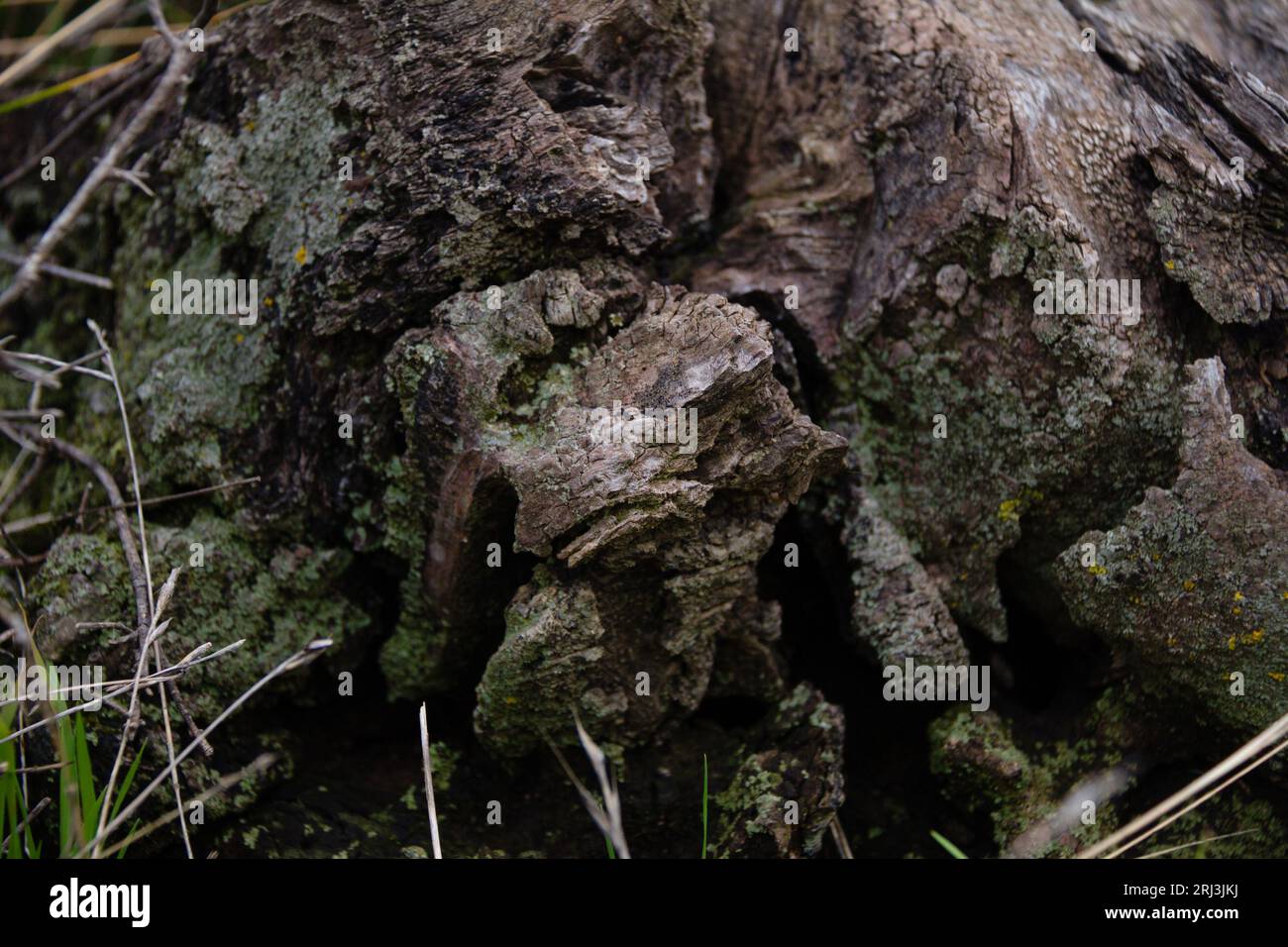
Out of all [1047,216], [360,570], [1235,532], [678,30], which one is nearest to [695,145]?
[678,30]

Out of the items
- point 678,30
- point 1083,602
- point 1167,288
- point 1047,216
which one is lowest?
point 1083,602

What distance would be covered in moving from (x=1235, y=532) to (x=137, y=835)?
8.41 feet

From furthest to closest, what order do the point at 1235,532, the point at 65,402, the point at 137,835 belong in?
1. the point at 65,402
2. the point at 1235,532
3. the point at 137,835

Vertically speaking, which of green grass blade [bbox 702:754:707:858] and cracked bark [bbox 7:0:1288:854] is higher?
cracked bark [bbox 7:0:1288:854]

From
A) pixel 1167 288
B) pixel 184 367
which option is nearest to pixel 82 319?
pixel 184 367

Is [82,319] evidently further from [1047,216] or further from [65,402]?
[1047,216]

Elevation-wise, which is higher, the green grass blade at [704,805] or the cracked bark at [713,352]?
the cracked bark at [713,352]

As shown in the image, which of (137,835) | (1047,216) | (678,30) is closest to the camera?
(137,835)

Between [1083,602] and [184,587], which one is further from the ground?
[184,587]

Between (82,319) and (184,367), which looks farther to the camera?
(82,319)

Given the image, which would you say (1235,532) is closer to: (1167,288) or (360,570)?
(1167,288)

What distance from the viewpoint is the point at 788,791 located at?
248 centimetres

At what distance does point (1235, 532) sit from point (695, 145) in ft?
5.64

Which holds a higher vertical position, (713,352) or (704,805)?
(713,352)
